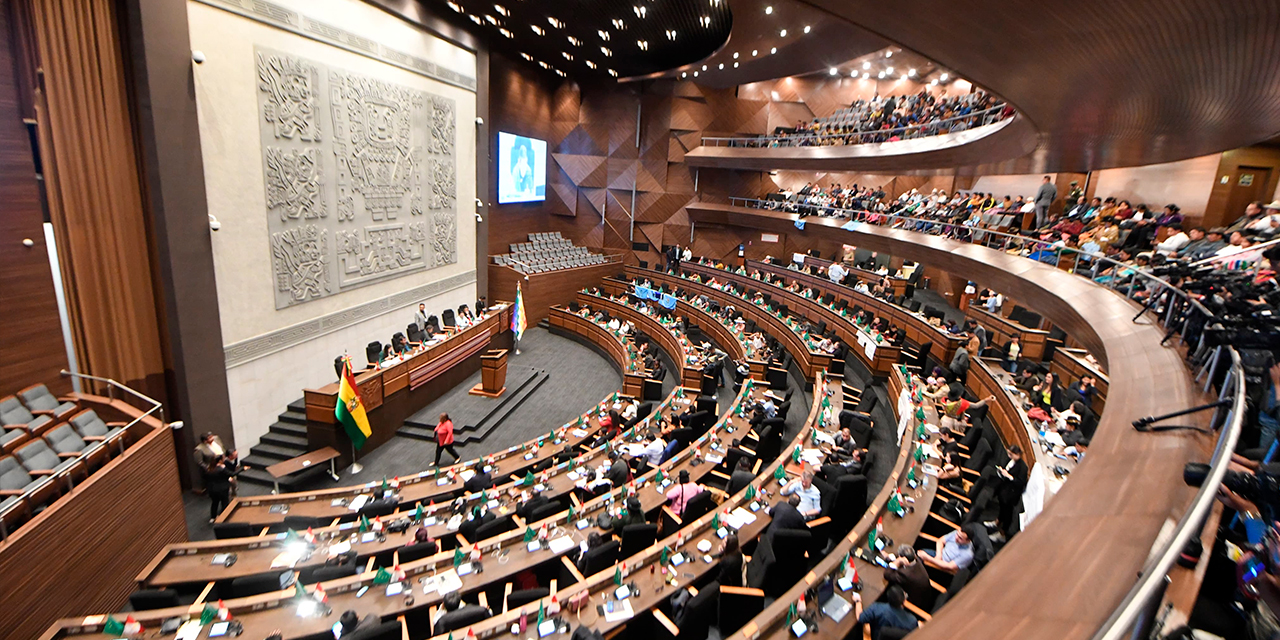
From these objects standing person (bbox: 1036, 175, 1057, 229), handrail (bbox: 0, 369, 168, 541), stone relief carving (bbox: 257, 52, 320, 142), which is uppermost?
stone relief carving (bbox: 257, 52, 320, 142)

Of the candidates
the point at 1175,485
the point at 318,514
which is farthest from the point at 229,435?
the point at 1175,485

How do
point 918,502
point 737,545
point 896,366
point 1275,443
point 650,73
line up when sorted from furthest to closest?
point 650,73, point 896,366, point 918,502, point 737,545, point 1275,443

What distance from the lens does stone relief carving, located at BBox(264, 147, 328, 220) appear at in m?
8.84

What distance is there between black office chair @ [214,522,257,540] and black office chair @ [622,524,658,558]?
3.69 metres

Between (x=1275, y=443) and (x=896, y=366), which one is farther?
(x=896, y=366)

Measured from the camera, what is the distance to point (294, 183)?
30.4 feet

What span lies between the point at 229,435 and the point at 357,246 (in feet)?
13.4

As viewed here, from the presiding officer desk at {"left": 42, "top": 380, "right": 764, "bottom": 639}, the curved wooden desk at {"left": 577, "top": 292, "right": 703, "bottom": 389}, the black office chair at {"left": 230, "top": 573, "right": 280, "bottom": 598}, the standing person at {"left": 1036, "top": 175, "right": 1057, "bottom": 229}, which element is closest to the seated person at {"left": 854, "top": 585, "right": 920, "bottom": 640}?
the presiding officer desk at {"left": 42, "top": 380, "right": 764, "bottom": 639}

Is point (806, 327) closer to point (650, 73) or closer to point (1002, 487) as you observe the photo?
point (1002, 487)

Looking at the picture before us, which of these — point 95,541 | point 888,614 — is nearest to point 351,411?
point 95,541

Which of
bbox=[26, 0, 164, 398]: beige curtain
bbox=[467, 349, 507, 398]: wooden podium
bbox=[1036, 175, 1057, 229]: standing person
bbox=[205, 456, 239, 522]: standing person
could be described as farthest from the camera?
bbox=[467, 349, 507, 398]: wooden podium

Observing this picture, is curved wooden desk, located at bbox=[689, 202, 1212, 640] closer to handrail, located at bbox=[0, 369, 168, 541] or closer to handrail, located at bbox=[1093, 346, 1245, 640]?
handrail, located at bbox=[1093, 346, 1245, 640]

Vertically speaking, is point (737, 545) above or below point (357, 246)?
below

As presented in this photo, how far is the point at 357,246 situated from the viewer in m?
10.9
